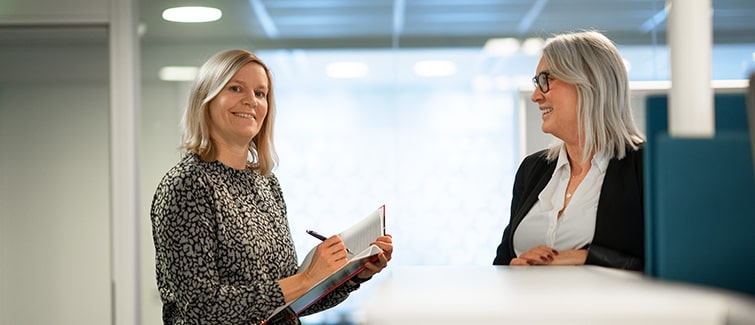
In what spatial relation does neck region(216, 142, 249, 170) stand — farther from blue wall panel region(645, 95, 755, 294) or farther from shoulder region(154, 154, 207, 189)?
blue wall panel region(645, 95, 755, 294)

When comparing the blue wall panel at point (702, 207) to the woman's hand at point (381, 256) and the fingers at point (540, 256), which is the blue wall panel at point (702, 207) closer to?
the fingers at point (540, 256)

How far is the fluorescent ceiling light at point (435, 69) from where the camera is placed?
4520 mm

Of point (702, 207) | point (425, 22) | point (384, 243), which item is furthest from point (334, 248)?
point (425, 22)

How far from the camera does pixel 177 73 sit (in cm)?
462

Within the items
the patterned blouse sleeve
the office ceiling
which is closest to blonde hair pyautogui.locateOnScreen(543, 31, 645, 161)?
the patterned blouse sleeve

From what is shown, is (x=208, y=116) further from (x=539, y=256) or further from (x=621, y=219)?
(x=621, y=219)

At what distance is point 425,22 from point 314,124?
32.1 inches

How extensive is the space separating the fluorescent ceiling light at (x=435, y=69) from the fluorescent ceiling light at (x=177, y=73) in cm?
121

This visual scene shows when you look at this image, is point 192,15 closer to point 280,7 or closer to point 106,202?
point 280,7

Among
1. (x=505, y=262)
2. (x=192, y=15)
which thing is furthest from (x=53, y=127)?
(x=505, y=262)

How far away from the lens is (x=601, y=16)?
14.9 ft

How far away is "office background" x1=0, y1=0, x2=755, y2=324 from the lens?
452cm

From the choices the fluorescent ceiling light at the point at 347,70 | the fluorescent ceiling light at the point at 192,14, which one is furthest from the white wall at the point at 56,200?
the fluorescent ceiling light at the point at 347,70

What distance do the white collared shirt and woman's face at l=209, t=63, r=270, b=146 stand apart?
0.84 meters
